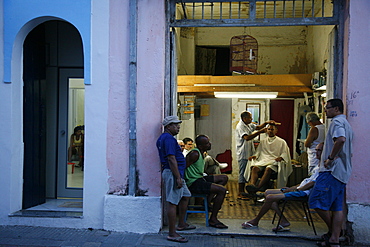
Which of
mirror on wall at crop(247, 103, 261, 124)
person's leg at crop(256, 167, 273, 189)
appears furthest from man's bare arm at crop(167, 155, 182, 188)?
mirror on wall at crop(247, 103, 261, 124)

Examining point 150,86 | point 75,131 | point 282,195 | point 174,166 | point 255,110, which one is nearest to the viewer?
point 174,166

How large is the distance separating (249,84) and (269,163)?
72.8 inches

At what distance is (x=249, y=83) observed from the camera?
9.09 meters

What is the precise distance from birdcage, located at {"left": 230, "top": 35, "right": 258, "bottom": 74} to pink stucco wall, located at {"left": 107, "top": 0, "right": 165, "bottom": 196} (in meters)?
3.03

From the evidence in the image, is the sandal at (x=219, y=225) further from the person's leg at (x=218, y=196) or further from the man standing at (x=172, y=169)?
the man standing at (x=172, y=169)

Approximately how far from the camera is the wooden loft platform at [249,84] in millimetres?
8961

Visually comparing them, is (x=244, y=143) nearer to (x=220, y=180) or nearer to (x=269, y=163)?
(x=269, y=163)

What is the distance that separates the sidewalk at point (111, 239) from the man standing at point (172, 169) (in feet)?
0.93

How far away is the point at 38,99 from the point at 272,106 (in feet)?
21.1

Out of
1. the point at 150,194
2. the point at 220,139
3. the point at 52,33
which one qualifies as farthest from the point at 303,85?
the point at 52,33

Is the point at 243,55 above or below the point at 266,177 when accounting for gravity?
above

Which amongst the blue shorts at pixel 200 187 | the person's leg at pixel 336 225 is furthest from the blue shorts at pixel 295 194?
the blue shorts at pixel 200 187

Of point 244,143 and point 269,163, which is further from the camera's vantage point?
point 244,143

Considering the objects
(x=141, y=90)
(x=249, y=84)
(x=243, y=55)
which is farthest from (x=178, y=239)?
(x=243, y=55)
